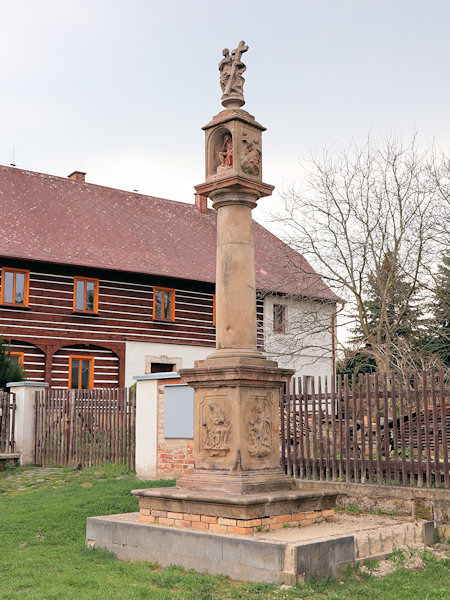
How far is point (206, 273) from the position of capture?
27.5 metres

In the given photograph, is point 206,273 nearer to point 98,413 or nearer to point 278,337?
point 278,337

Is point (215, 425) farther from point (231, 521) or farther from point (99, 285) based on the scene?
point (99, 285)

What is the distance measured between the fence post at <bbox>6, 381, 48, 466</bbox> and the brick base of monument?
8.97 m

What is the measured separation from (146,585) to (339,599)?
1.80m

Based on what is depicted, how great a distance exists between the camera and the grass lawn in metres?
6.39

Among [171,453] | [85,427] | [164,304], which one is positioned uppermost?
[164,304]

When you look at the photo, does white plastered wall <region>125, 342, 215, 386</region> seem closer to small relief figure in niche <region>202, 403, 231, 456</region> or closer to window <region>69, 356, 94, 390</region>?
window <region>69, 356, 94, 390</region>

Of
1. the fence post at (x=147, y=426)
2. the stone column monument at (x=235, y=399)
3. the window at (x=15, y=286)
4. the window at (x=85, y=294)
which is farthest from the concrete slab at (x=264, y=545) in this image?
the window at (x=85, y=294)

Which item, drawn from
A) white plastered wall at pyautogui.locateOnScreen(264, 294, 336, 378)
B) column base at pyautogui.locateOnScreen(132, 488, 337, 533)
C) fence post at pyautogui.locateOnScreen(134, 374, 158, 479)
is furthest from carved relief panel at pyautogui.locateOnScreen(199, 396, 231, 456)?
white plastered wall at pyautogui.locateOnScreen(264, 294, 336, 378)

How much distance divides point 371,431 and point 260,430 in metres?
2.55

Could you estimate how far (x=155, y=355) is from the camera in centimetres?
2605

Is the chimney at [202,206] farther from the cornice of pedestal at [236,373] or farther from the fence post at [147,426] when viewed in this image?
the cornice of pedestal at [236,373]

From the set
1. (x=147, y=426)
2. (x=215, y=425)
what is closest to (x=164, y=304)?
(x=147, y=426)

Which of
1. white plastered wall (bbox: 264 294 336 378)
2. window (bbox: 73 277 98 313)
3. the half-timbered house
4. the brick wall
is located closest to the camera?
the brick wall
